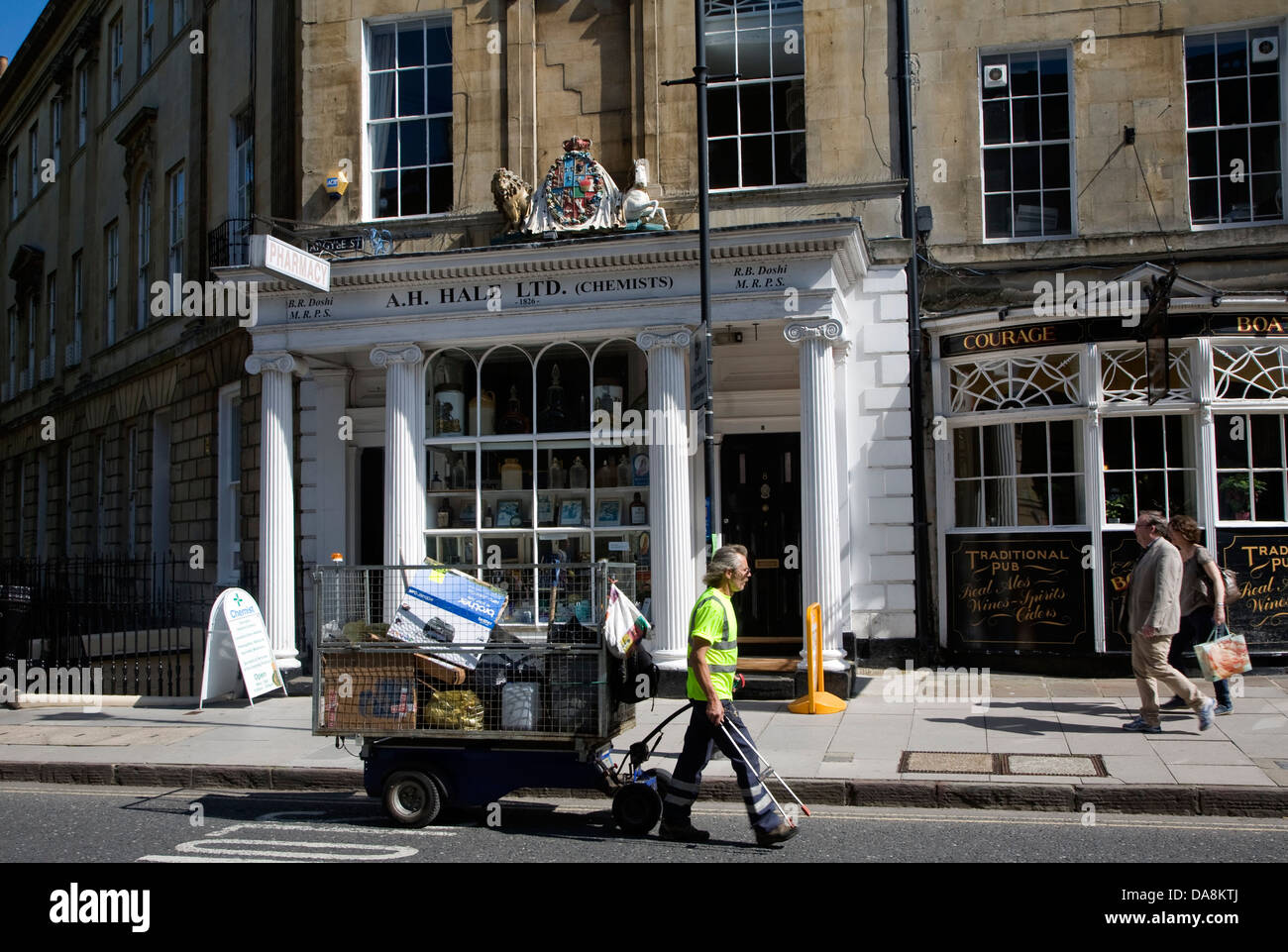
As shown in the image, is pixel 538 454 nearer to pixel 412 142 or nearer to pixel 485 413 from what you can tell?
pixel 485 413

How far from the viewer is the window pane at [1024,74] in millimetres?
13508

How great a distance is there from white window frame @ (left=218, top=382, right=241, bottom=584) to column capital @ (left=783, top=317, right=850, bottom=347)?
9142 millimetres

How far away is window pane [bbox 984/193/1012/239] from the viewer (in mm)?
13562

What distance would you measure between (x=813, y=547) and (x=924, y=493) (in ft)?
6.90

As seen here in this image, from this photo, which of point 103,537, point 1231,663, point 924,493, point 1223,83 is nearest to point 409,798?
point 1231,663

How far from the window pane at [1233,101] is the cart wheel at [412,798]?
1139 cm

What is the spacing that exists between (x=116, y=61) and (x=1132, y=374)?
21618 mm

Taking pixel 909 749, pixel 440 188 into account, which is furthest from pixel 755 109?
pixel 909 749

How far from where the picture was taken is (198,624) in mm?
18109

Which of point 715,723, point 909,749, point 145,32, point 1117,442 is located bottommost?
point 909,749

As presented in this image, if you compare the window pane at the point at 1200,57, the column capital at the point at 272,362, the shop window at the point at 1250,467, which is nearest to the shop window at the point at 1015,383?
the shop window at the point at 1250,467

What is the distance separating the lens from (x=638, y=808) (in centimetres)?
720

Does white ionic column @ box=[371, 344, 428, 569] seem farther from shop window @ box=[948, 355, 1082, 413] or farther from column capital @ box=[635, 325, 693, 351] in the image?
shop window @ box=[948, 355, 1082, 413]
